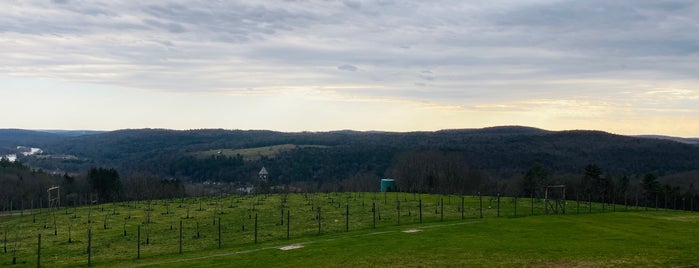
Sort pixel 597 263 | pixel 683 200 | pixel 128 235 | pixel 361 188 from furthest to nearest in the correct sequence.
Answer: pixel 361 188 → pixel 683 200 → pixel 128 235 → pixel 597 263

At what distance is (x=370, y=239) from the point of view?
46.4 metres

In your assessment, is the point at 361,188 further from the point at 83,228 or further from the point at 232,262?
the point at 232,262

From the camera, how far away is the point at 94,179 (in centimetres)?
14362

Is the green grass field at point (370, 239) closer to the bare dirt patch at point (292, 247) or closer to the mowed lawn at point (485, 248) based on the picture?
the mowed lawn at point (485, 248)

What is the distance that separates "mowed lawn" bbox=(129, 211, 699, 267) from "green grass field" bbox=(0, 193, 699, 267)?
0.24 feet

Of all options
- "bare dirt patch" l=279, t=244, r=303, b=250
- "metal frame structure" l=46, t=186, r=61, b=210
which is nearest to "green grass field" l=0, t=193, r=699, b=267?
"bare dirt patch" l=279, t=244, r=303, b=250

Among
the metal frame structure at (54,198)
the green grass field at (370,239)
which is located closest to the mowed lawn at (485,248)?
the green grass field at (370,239)

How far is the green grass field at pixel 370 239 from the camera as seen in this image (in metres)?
36.2

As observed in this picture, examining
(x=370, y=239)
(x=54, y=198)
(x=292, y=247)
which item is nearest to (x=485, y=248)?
(x=370, y=239)

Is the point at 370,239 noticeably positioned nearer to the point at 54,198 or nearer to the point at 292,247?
the point at 292,247

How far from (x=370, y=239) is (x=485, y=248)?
1033 centimetres

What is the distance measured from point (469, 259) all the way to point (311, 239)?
18.2 metres

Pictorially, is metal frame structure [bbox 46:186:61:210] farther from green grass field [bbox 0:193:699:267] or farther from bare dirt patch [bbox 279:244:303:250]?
bare dirt patch [bbox 279:244:303:250]

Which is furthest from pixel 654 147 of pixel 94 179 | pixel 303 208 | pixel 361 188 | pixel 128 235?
pixel 128 235
